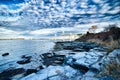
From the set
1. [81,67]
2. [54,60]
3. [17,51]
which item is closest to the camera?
[81,67]

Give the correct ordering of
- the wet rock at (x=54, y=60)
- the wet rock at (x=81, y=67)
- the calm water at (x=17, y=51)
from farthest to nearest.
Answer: the calm water at (x=17, y=51)
the wet rock at (x=54, y=60)
the wet rock at (x=81, y=67)

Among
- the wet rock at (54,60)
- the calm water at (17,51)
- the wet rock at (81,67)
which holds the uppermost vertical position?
the wet rock at (81,67)

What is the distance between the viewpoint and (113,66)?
201 inches

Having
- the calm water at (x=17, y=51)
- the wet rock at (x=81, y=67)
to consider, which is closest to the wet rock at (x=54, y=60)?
the wet rock at (x=81, y=67)

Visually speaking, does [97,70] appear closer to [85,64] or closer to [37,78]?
[85,64]

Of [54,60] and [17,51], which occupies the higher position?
[54,60]

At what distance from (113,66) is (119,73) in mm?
465

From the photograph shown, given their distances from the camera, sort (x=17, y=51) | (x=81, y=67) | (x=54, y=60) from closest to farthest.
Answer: (x=81, y=67)
(x=54, y=60)
(x=17, y=51)

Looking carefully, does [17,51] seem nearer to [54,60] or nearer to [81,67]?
[54,60]

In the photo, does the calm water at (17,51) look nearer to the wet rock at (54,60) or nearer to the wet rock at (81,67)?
the wet rock at (54,60)

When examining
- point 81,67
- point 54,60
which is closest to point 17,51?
point 54,60

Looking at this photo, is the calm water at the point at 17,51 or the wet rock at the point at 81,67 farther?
the calm water at the point at 17,51

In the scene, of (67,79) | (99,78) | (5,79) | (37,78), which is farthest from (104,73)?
(5,79)

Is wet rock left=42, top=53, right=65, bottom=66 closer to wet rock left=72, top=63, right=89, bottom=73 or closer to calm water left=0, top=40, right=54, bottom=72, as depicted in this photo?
wet rock left=72, top=63, right=89, bottom=73
